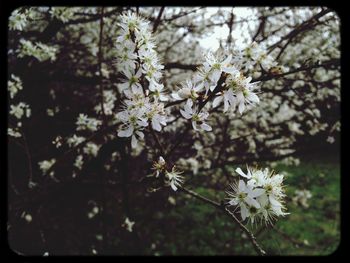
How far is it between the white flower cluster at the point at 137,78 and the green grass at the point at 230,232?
2.81m

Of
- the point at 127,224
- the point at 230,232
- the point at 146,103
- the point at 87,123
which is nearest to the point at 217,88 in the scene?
the point at 146,103

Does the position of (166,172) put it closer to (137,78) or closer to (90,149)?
(137,78)

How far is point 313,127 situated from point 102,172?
259 cm

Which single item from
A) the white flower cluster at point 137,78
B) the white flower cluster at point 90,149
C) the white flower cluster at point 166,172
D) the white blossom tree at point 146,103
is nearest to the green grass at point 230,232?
the white blossom tree at point 146,103

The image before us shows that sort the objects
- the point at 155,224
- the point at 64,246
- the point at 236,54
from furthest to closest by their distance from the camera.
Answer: the point at 155,224 < the point at 64,246 < the point at 236,54

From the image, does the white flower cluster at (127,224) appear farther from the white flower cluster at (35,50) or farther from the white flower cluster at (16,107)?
the white flower cluster at (35,50)

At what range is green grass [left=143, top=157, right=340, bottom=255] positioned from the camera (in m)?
5.23

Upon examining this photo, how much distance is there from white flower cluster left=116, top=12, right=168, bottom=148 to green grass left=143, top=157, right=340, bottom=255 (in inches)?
110

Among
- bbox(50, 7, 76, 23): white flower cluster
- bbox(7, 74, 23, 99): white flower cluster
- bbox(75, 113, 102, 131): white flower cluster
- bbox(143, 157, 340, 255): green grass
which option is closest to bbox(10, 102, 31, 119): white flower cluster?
bbox(7, 74, 23, 99): white flower cluster

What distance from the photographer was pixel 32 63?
168 inches

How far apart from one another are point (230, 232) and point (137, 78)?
13.8ft

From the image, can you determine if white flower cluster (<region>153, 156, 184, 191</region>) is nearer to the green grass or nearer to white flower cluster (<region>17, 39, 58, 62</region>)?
white flower cluster (<region>17, 39, 58, 62</region>)
